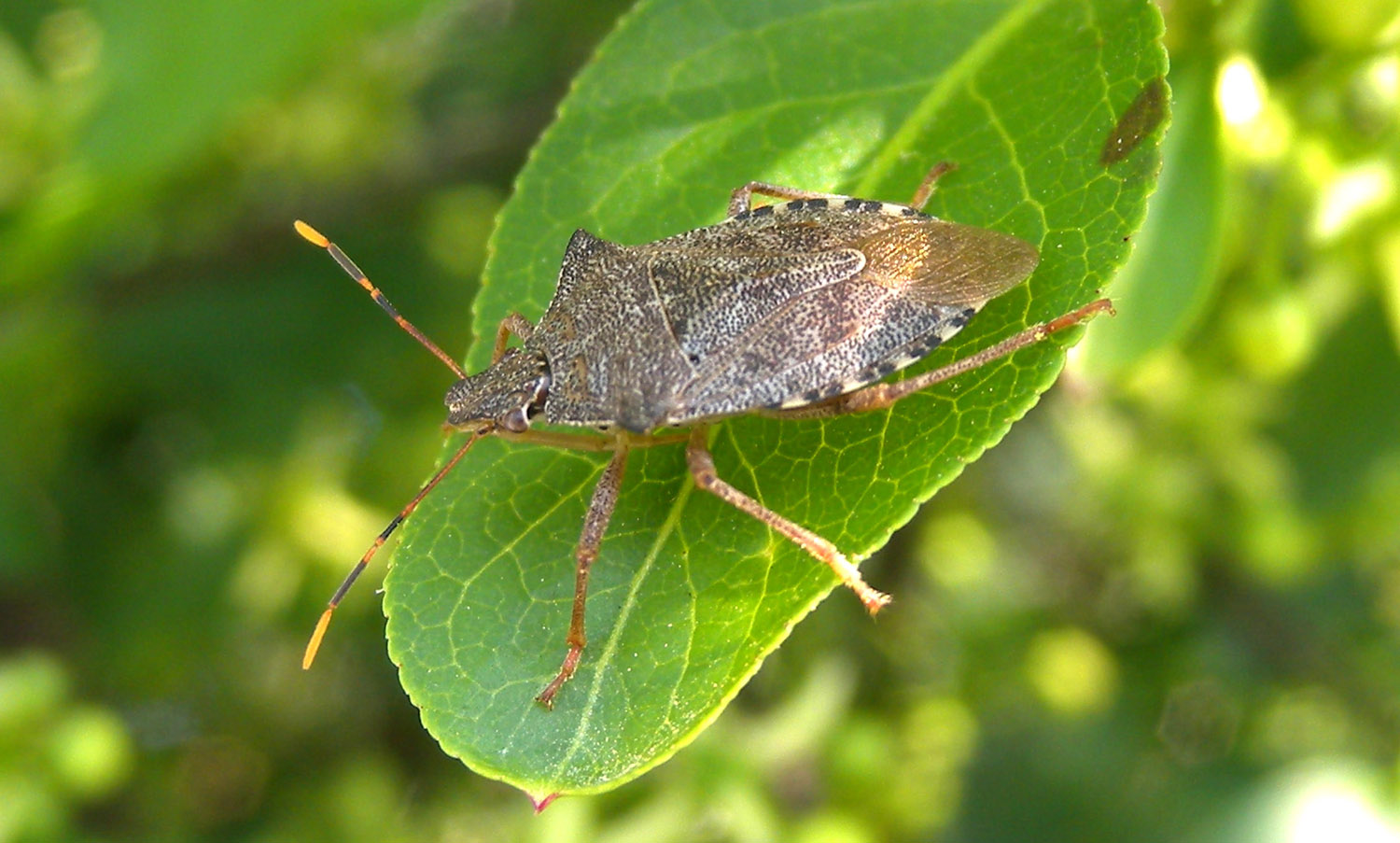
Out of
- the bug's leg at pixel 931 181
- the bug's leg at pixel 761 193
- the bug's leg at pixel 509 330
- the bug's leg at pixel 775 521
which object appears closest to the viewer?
the bug's leg at pixel 775 521

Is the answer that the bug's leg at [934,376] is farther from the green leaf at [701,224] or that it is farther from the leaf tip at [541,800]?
the leaf tip at [541,800]

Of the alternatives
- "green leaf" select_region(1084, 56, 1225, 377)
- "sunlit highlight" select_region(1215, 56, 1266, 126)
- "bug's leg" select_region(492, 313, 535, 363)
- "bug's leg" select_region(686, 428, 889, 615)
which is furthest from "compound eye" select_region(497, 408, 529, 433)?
"sunlit highlight" select_region(1215, 56, 1266, 126)

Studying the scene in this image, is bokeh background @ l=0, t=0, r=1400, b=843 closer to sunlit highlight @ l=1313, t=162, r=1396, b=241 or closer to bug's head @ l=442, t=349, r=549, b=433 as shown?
sunlit highlight @ l=1313, t=162, r=1396, b=241

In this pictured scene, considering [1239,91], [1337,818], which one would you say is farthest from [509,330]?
[1337,818]

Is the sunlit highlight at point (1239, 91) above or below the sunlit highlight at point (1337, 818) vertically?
above

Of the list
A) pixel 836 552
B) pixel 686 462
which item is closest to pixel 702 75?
pixel 686 462

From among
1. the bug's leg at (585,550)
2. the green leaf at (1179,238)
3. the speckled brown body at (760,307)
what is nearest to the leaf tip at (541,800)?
the bug's leg at (585,550)

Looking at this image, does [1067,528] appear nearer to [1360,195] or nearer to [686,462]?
[1360,195]
